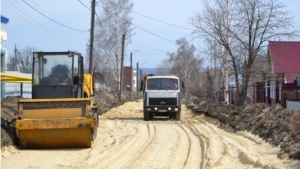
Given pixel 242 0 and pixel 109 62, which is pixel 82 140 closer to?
pixel 242 0

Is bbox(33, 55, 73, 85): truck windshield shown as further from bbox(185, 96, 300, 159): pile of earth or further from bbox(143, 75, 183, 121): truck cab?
bbox(143, 75, 183, 121): truck cab

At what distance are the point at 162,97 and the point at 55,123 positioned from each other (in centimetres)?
1342

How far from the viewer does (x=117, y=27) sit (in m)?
54.5

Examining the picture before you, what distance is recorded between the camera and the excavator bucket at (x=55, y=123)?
13000 mm

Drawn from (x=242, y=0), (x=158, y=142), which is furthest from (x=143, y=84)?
(x=158, y=142)

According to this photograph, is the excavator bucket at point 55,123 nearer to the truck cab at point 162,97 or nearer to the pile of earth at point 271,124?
the pile of earth at point 271,124

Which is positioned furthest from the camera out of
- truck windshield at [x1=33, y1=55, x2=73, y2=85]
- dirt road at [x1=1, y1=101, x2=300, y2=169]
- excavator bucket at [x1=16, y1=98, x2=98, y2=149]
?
truck windshield at [x1=33, y1=55, x2=73, y2=85]

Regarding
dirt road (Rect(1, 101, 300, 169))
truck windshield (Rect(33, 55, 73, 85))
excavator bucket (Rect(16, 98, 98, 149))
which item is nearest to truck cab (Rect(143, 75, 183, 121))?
dirt road (Rect(1, 101, 300, 169))

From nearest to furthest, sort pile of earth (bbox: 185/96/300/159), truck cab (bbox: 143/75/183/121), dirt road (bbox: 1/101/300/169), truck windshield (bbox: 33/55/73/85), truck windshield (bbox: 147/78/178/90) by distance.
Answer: dirt road (bbox: 1/101/300/169), pile of earth (bbox: 185/96/300/159), truck windshield (bbox: 33/55/73/85), truck cab (bbox: 143/75/183/121), truck windshield (bbox: 147/78/178/90)

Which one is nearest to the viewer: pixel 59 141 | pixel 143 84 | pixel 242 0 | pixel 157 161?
pixel 157 161

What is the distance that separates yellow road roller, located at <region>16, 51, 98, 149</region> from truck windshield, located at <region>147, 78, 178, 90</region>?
1132 centimetres

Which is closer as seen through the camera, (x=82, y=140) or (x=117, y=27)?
(x=82, y=140)

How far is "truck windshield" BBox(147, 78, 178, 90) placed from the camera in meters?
26.4

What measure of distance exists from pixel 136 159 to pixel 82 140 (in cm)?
234
